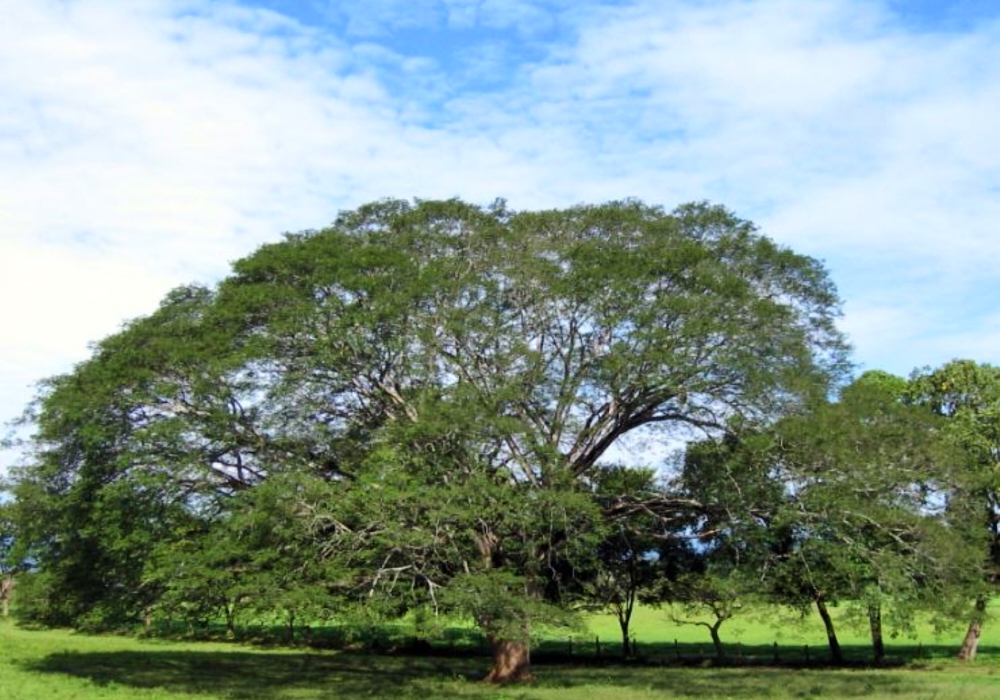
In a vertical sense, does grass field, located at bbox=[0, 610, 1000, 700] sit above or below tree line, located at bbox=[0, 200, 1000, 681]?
below

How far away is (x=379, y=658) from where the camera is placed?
36.2 metres

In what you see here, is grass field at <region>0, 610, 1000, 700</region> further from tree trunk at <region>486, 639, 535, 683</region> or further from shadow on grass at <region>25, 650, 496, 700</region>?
tree trunk at <region>486, 639, 535, 683</region>

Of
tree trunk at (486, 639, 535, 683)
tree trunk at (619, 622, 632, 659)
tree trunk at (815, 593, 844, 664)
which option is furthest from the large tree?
tree trunk at (619, 622, 632, 659)

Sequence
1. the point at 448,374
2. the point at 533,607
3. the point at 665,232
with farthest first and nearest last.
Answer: the point at 665,232, the point at 448,374, the point at 533,607

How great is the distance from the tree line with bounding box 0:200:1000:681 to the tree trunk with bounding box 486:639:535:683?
0.27ft

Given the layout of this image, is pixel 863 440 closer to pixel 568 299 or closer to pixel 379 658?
pixel 568 299

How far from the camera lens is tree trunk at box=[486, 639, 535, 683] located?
983 inches

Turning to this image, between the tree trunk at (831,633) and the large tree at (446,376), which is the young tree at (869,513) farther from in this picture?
the tree trunk at (831,633)

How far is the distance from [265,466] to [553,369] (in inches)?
293

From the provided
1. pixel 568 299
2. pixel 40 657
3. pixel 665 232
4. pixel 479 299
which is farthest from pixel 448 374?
pixel 40 657

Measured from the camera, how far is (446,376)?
2267 centimetres

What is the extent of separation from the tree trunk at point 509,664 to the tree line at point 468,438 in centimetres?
8

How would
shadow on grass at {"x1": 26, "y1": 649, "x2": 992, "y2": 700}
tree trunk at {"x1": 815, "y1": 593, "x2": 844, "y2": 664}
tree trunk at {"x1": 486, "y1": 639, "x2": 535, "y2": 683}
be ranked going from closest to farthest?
1. shadow on grass at {"x1": 26, "y1": 649, "x2": 992, "y2": 700}
2. tree trunk at {"x1": 486, "y1": 639, "x2": 535, "y2": 683}
3. tree trunk at {"x1": 815, "y1": 593, "x2": 844, "y2": 664}

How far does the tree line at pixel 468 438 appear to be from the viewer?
20.0 m
